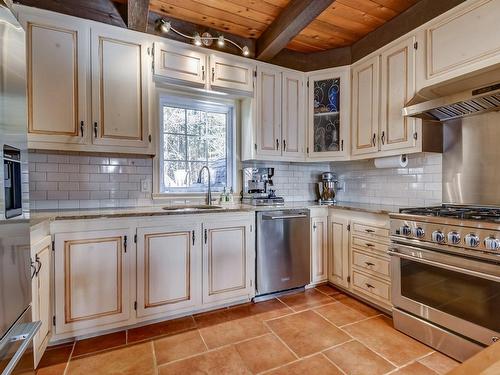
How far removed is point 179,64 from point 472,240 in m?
2.54

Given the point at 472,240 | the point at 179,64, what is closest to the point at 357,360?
the point at 472,240

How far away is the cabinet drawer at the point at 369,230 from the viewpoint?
2236 mm

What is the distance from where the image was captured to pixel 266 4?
230cm

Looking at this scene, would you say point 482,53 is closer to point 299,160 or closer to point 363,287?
point 299,160

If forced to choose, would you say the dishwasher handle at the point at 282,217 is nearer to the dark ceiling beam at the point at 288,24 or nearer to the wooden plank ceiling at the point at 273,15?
the dark ceiling beam at the point at 288,24

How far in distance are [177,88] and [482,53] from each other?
2447 mm

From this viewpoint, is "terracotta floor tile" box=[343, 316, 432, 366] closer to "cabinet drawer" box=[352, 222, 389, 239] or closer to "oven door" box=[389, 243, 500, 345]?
"oven door" box=[389, 243, 500, 345]

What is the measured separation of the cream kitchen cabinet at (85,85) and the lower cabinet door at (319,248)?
5.90ft

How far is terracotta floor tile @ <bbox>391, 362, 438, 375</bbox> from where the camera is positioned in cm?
157

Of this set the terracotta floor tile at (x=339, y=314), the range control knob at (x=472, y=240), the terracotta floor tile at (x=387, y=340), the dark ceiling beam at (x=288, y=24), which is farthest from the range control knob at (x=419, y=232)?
the dark ceiling beam at (x=288, y=24)

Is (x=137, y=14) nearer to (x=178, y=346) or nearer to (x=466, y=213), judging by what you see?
(x=178, y=346)

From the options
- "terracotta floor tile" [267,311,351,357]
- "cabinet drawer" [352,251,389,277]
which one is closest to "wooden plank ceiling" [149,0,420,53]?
"cabinet drawer" [352,251,389,277]

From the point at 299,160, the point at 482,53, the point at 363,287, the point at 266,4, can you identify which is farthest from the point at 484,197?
the point at 266,4

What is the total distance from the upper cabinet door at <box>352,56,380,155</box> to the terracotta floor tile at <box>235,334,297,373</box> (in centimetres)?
194
